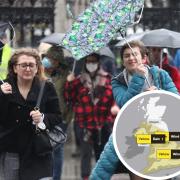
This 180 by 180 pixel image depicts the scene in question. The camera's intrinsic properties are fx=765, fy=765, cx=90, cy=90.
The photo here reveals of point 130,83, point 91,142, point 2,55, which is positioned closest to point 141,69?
point 130,83

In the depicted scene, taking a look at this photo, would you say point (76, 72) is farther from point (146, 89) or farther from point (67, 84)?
point (146, 89)

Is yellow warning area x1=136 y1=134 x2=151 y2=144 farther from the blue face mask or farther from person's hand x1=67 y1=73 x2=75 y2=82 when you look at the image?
person's hand x1=67 y1=73 x2=75 y2=82

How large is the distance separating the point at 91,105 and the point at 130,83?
305 centimetres

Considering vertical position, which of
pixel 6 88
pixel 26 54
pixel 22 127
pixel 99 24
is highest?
pixel 99 24

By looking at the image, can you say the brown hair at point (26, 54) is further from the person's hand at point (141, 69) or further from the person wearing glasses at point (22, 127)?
the person's hand at point (141, 69)

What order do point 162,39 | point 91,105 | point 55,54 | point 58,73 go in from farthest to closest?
point 91,105, point 58,73, point 55,54, point 162,39

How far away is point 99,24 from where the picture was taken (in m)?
6.14

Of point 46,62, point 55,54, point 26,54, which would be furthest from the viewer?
point 55,54

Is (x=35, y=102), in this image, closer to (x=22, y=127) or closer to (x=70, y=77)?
(x=22, y=127)

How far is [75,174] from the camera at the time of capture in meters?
10.3

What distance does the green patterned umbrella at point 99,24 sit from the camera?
6.12 metres

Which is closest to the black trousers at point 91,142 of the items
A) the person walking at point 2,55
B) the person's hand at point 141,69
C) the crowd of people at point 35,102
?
the person walking at point 2,55

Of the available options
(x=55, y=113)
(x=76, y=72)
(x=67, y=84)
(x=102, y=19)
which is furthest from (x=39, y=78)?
(x=76, y=72)

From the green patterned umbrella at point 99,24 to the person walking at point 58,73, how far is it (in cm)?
252
